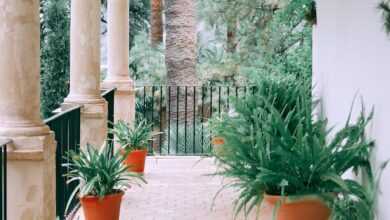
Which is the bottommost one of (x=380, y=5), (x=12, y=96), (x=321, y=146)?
(x=321, y=146)

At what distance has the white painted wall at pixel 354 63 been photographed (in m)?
4.11

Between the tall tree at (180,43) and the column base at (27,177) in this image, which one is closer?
the column base at (27,177)

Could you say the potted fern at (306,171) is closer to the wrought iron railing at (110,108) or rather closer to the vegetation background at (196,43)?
the wrought iron railing at (110,108)

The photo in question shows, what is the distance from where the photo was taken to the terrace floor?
231 inches

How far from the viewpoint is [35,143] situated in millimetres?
4242

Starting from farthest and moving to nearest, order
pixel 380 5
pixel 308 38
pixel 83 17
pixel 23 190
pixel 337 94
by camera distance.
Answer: pixel 308 38, pixel 83 17, pixel 337 94, pixel 23 190, pixel 380 5

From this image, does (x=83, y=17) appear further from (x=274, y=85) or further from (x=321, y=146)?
(x=321, y=146)

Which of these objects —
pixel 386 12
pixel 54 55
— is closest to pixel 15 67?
pixel 386 12

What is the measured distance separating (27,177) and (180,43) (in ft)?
24.8

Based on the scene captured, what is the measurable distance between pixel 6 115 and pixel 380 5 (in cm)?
Answer: 231

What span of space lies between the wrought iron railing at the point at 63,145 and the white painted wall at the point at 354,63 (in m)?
2.19

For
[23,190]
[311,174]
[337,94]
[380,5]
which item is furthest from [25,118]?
[337,94]

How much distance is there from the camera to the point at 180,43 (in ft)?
38.1

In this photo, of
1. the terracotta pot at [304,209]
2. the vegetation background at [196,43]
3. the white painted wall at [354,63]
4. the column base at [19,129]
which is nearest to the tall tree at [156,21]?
the vegetation background at [196,43]
